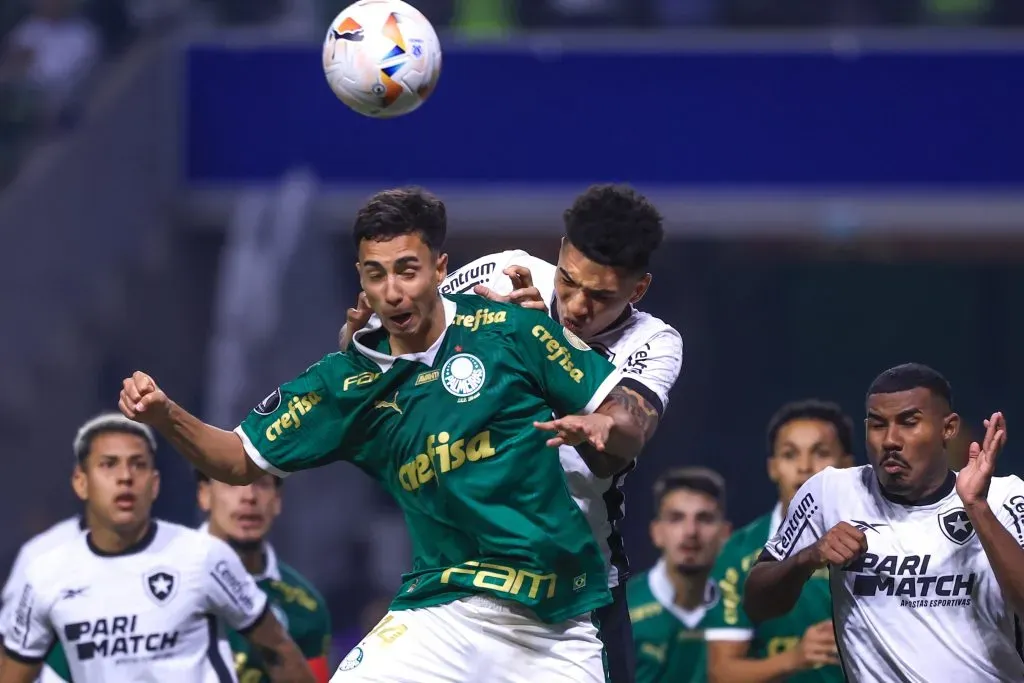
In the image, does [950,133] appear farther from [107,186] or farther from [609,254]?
[609,254]

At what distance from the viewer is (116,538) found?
7.23 m

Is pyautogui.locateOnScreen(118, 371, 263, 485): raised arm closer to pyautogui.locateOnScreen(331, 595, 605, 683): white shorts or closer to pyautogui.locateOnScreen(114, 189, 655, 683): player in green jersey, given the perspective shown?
pyautogui.locateOnScreen(114, 189, 655, 683): player in green jersey

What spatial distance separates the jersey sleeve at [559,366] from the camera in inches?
212

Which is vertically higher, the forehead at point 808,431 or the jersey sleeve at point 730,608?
the forehead at point 808,431

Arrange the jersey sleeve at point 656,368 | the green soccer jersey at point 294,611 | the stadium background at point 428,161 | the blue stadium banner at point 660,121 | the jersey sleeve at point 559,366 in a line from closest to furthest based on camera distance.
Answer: the jersey sleeve at point 559,366, the jersey sleeve at point 656,368, the green soccer jersey at point 294,611, the stadium background at point 428,161, the blue stadium banner at point 660,121

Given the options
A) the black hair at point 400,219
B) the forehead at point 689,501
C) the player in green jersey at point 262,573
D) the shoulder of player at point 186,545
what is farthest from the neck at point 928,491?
the player in green jersey at point 262,573

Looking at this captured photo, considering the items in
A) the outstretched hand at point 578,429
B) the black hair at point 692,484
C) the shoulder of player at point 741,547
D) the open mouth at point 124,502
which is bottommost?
the shoulder of player at point 741,547

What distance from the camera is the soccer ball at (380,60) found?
6.44 metres

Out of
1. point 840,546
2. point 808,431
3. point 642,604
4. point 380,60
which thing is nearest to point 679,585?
point 642,604

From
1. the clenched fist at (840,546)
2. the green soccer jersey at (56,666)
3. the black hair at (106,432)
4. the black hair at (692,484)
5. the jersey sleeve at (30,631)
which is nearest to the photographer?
the clenched fist at (840,546)

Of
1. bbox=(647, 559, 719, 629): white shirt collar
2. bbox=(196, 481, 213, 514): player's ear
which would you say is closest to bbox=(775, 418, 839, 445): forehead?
bbox=(647, 559, 719, 629): white shirt collar

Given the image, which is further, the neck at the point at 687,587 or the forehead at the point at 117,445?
the neck at the point at 687,587

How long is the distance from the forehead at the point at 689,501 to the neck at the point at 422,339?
3.05 metres

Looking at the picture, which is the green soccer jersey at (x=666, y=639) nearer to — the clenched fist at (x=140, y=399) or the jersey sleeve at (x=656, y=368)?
the jersey sleeve at (x=656, y=368)
